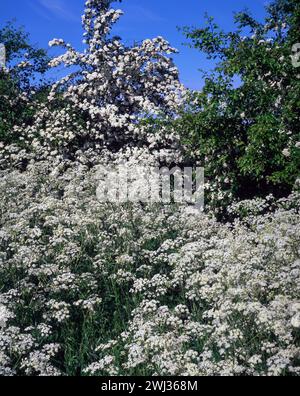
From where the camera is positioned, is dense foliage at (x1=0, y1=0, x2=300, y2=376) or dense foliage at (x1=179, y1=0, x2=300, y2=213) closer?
dense foliage at (x1=0, y1=0, x2=300, y2=376)

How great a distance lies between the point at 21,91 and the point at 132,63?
550 cm

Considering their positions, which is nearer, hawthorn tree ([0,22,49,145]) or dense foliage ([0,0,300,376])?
dense foliage ([0,0,300,376])

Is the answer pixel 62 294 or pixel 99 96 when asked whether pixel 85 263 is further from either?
pixel 99 96

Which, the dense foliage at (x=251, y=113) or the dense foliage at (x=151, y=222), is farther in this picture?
the dense foliage at (x=251, y=113)

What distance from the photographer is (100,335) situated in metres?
7.00

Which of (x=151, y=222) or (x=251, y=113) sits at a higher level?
(x=251, y=113)

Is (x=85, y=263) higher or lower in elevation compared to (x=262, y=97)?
lower

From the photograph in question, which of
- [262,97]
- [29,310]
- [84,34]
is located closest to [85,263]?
[29,310]

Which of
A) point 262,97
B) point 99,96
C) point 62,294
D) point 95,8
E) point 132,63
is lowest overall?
point 62,294

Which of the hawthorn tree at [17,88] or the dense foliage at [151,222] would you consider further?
the hawthorn tree at [17,88]

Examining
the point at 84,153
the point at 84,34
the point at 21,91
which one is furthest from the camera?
the point at 21,91

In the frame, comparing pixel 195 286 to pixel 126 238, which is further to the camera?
pixel 126 238

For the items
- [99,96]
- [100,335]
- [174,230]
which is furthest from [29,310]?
[99,96]

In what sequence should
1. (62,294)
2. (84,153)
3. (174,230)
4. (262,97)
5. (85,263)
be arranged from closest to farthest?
(62,294) < (85,263) < (174,230) < (262,97) < (84,153)
